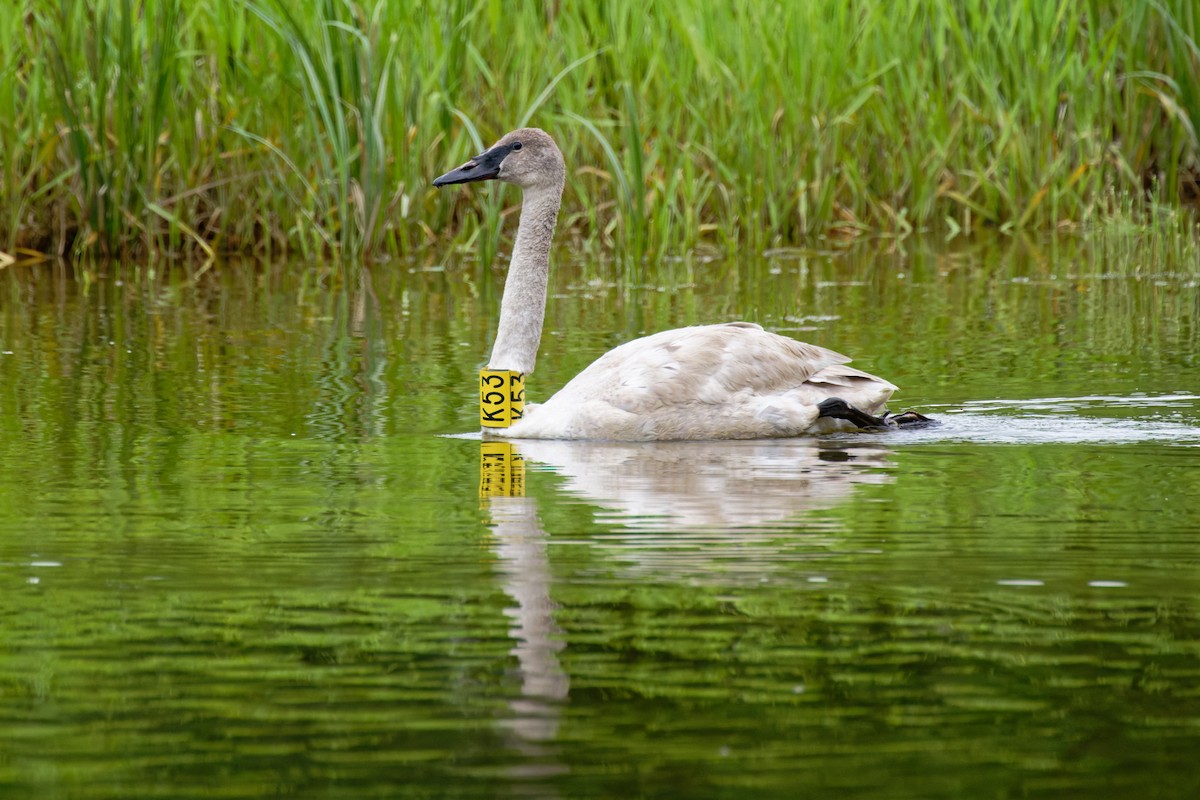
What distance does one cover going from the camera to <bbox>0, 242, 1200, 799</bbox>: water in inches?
125

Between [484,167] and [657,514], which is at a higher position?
[484,167]

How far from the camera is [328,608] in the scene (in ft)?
13.8

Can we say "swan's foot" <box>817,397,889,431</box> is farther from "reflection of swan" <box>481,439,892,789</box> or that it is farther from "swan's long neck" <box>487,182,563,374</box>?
"swan's long neck" <box>487,182,563,374</box>

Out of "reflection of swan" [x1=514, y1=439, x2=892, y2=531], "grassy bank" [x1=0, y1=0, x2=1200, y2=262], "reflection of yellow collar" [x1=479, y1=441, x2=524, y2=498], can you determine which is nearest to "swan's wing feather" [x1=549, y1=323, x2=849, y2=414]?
"reflection of swan" [x1=514, y1=439, x2=892, y2=531]

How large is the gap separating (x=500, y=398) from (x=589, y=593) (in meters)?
3.37

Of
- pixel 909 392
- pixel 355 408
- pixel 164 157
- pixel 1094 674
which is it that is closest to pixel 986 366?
pixel 909 392

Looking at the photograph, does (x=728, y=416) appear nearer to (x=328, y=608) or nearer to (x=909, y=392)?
(x=909, y=392)

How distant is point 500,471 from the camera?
654cm

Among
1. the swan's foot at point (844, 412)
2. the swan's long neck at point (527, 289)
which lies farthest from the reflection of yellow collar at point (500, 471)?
the swan's foot at point (844, 412)

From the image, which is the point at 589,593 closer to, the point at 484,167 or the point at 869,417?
the point at 869,417

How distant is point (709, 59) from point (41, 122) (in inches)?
179

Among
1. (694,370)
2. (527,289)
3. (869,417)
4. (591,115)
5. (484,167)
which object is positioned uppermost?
(591,115)

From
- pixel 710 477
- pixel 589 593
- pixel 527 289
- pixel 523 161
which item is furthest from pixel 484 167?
pixel 589 593

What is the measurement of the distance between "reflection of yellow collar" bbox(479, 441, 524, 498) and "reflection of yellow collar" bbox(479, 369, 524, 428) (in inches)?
11.7
